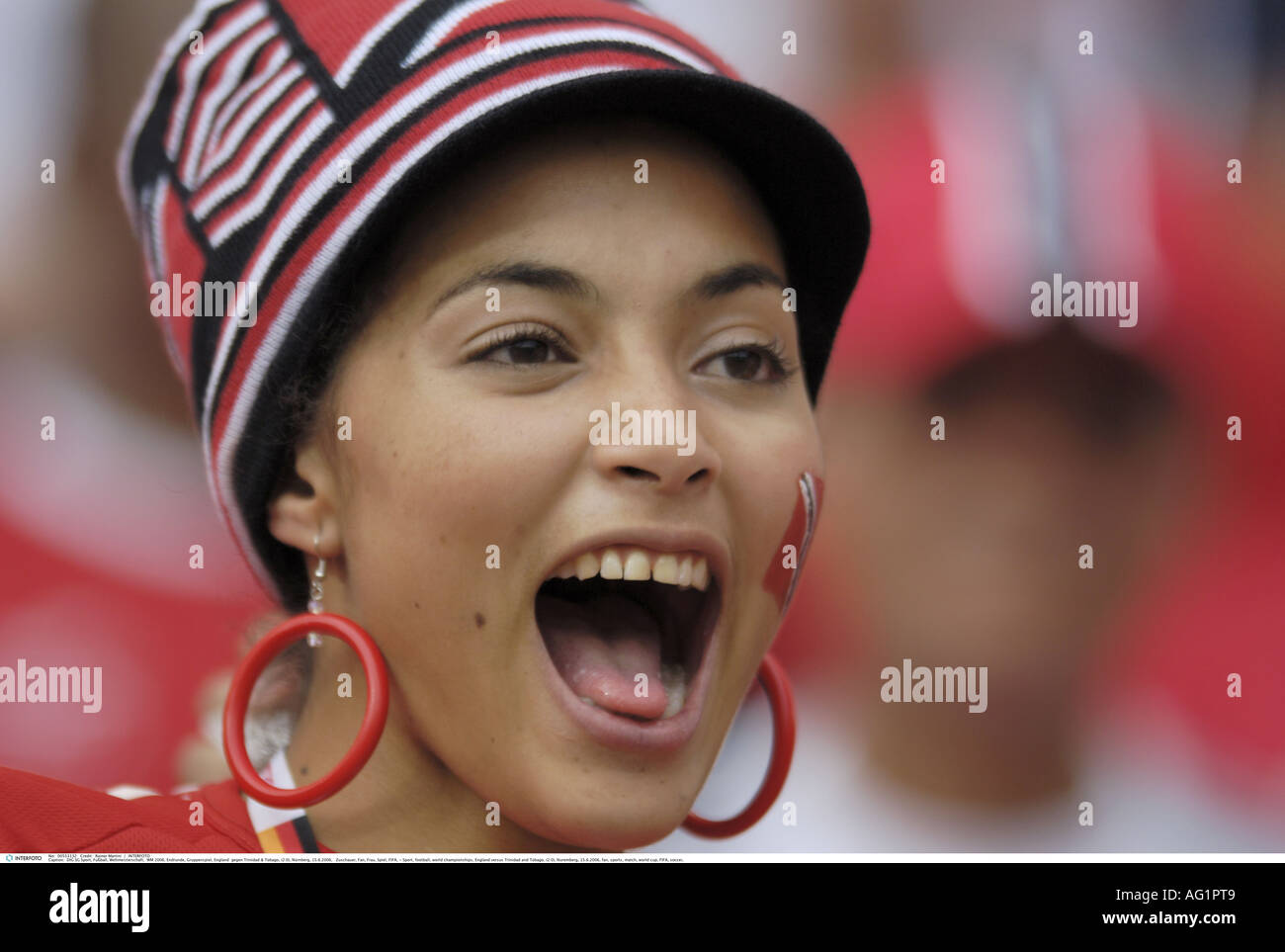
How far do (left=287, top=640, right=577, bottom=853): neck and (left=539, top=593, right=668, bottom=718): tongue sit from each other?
16cm

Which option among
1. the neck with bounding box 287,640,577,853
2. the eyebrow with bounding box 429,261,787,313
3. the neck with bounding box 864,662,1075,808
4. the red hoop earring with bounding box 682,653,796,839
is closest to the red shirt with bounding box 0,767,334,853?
the neck with bounding box 287,640,577,853

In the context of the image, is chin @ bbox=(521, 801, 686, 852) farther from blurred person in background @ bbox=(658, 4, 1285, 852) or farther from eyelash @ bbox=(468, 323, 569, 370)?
blurred person in background @ bbox=(658, 4, 1285, 852)

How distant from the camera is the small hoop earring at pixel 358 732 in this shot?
109 centimetres

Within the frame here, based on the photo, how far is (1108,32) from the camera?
1.57 meters

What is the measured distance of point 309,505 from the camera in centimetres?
117

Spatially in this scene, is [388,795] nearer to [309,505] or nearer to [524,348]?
[309,505]

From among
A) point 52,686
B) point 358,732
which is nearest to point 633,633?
point 358,732

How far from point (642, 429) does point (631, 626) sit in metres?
A: 0.27
